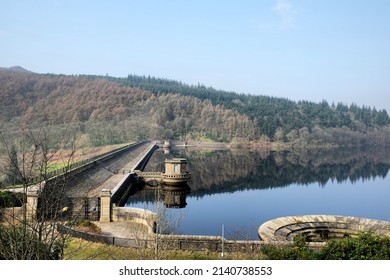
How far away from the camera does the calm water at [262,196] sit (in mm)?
27000

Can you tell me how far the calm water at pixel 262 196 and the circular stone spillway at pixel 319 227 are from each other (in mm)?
1900

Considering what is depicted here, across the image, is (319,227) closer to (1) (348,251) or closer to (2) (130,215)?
(2) (130,215)

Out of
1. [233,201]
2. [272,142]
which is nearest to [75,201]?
[233,201]

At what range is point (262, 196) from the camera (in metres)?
38.6

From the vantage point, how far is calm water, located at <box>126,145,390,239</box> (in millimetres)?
27000

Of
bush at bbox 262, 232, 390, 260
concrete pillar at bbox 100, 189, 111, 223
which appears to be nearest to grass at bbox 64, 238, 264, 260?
bush at bbox 262, 232, 390, 260

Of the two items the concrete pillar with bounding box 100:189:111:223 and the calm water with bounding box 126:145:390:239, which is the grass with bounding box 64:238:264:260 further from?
the concrete pillar with bounding box 100:189:111:223

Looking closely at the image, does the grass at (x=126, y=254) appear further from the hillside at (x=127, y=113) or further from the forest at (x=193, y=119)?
the forest at (x=193, y=119)

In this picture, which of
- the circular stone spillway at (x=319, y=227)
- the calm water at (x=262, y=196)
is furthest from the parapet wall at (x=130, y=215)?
the circular stone spillway at (x=319, y=227)

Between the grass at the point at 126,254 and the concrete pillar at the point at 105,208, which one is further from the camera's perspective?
the concrete pillar at the point at 105,208

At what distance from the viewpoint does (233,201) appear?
117 ft

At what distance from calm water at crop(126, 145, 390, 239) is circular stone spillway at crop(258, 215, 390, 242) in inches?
74.8

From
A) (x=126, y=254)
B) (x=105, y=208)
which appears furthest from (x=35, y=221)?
(x=105, y=208)
